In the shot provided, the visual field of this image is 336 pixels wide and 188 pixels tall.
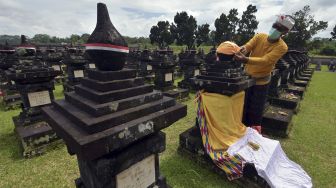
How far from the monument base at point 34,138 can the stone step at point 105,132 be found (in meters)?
2.86

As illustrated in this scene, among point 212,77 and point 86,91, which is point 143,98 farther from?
point 212,77

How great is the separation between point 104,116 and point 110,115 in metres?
0.05

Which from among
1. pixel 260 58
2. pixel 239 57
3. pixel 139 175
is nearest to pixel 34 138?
pixel 139 175

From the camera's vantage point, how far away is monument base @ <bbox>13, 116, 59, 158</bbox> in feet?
13.5

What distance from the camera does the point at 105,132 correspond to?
1496 millimetres

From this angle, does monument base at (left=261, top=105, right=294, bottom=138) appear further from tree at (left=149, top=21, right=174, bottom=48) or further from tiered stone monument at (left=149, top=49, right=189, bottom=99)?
tree at (left=149, top=21, right=174, bottom=48)

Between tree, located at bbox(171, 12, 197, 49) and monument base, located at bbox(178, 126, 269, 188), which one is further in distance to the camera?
tree, located at bbox(171, 12, 197, 49)

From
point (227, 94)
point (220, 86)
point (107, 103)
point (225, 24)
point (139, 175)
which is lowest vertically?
point (139, 175)

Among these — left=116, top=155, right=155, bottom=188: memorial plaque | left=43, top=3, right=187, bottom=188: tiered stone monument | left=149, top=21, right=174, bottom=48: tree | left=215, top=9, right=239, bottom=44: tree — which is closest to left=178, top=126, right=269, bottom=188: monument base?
left=116, top=155, right=155, bottom=188: memorial plaque

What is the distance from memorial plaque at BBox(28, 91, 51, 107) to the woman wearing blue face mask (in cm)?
505

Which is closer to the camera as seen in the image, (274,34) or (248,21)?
(274,34)

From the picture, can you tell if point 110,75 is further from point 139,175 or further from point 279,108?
point 279,108

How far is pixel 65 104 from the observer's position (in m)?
1.94

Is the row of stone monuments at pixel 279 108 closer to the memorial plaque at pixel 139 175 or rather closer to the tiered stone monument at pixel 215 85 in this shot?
the tiered stone monument at pixel 215 85
